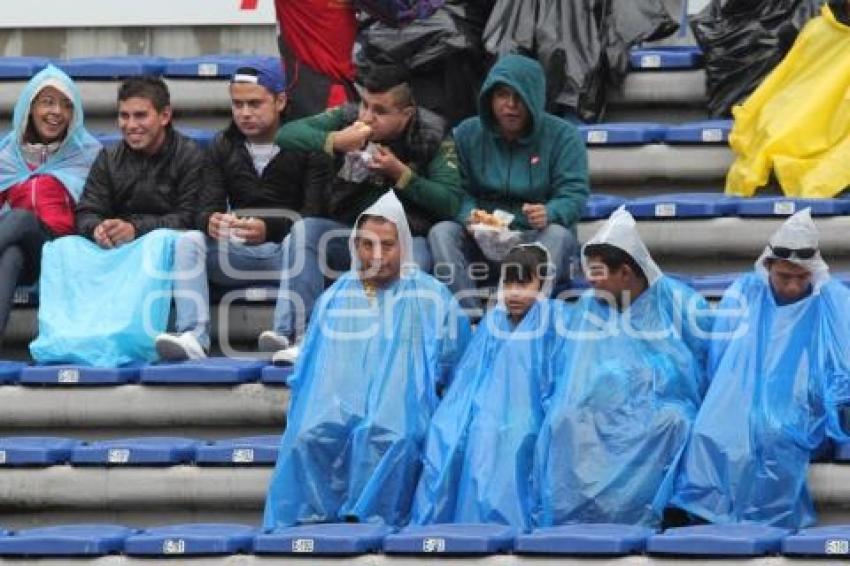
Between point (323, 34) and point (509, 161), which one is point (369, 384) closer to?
point (509, 161)

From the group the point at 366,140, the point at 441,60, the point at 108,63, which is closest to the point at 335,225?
the point at 366,140

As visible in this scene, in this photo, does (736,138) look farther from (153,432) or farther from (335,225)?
(153,432)

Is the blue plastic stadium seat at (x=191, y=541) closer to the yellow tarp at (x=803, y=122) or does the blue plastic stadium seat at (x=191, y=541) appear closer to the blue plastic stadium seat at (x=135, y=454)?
the blue plastic stadium seat at (x=135, y=454)

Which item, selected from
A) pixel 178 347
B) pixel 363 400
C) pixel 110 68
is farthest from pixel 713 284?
pixel 110 68

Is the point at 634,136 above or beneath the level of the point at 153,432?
above

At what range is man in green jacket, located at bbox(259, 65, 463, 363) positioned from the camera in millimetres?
11773

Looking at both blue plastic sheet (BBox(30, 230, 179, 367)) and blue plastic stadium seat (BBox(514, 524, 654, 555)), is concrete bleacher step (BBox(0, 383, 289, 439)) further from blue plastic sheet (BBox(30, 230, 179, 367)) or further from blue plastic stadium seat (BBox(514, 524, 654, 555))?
blue plastic stadium seat (BBox(514, 524, 654, 555))

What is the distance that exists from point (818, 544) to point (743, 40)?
3.67 metres

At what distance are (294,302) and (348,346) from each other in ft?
2.09

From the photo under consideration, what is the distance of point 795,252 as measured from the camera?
10.6 metres

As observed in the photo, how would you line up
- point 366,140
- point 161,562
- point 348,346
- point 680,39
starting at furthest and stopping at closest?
point 680,39, point 366,140, point 348,346, point 161,562

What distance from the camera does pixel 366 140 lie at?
1191cm

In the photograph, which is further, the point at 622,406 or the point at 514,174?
the point at 514,174

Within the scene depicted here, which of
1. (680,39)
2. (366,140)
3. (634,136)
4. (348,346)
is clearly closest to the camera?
(348,346)
